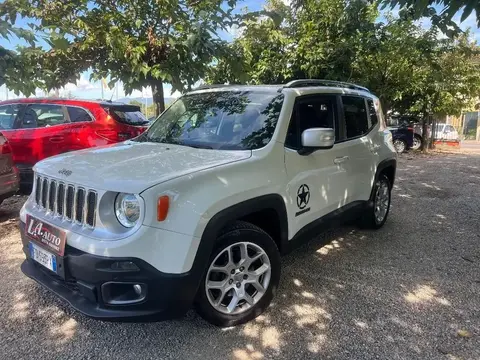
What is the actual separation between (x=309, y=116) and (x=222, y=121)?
0.83m

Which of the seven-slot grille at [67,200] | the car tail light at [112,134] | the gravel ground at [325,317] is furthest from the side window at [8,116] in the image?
the seven-slot grille at [67,200]

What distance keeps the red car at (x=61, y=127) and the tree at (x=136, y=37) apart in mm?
529

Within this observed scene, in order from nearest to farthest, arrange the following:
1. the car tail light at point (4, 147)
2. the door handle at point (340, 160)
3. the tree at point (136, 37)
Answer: the door handle at point (340, 160) < the car tail light at point (4, 147) < the tree at point (136, 37)

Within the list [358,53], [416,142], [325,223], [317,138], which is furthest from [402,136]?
[317,138]

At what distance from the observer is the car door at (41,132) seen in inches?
263

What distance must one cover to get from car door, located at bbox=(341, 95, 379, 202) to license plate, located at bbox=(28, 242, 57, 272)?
2.90m

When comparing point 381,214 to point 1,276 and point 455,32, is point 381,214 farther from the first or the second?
point 1,276

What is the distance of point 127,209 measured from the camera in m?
2.46

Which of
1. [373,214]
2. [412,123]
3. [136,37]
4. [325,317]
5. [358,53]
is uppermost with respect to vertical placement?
[358,53]

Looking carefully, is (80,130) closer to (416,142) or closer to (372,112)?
(372,112)

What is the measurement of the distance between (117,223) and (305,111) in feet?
6.68

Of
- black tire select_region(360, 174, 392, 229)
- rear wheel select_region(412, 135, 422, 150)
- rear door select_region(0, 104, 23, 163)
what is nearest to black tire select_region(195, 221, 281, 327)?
black tire select_region(360, 174, 392, 229)

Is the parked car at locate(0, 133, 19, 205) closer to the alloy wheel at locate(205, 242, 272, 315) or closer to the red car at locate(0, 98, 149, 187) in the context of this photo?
the red car at locate(0, 98, 149, 187)

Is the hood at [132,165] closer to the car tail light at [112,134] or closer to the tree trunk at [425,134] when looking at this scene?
the car tail light at [112,134]
